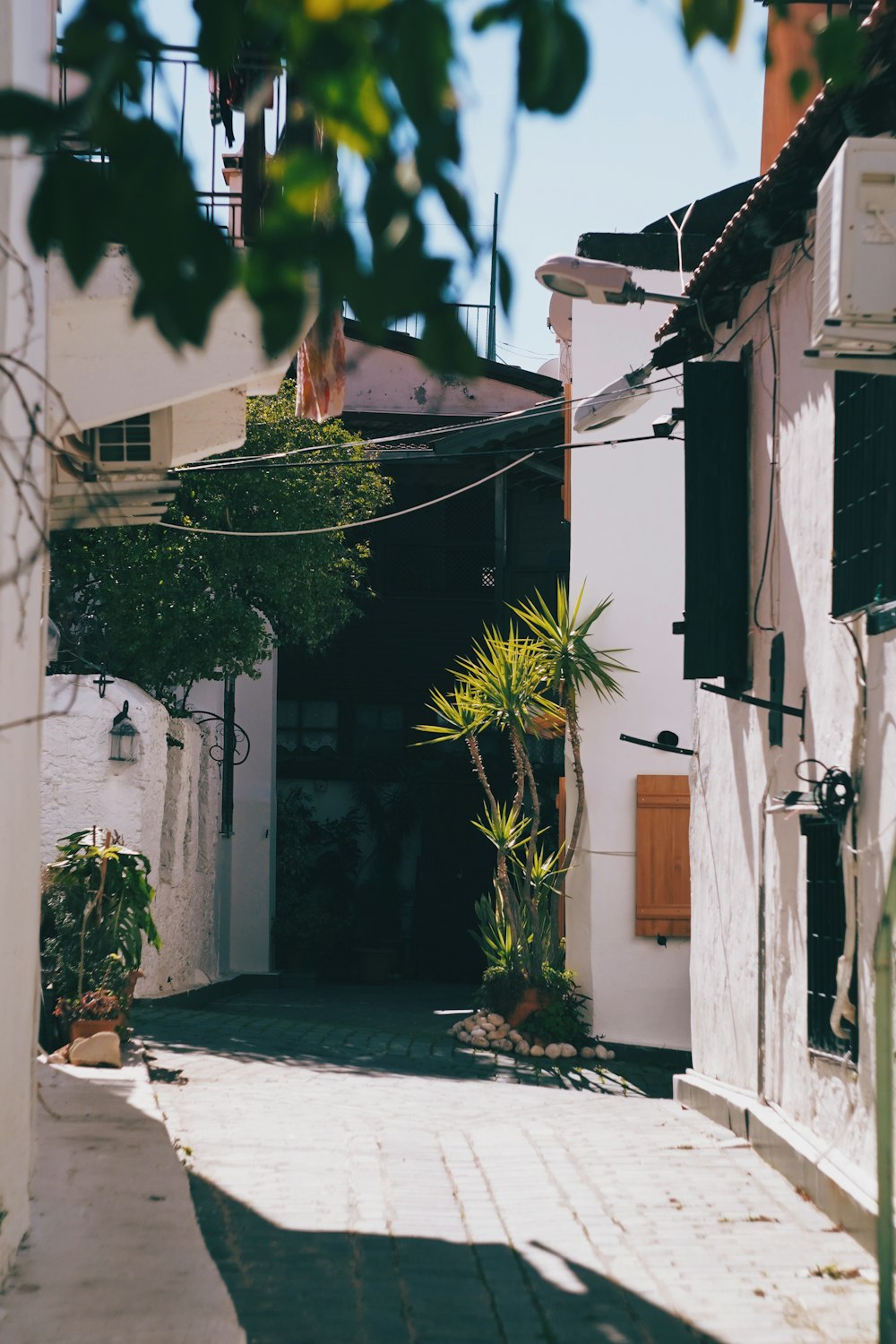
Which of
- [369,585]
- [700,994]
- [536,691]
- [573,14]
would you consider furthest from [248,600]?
[573,14]

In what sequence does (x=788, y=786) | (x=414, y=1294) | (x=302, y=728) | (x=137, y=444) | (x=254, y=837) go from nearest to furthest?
(x=414, y=1294) → (x=788, y=786) → (x=137, y=444) → (x=254, y=837) → (x=302, y=728)

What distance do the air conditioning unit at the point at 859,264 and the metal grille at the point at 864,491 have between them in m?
0.61

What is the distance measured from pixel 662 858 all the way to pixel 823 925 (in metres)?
6.95

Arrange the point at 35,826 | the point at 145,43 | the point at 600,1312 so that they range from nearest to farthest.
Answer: the point at 145,43 < the point at 600,1312 < the point at 35,826

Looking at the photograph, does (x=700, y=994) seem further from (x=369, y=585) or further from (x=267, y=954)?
(x=369, y=585)

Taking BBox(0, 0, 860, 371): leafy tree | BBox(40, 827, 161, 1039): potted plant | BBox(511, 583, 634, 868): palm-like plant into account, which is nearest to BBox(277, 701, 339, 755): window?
BBox(511, 583, 634, 868): palm-like plant

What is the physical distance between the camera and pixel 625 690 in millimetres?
14312

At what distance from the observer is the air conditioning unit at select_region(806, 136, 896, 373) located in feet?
17.8

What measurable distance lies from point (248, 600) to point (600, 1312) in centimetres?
1196

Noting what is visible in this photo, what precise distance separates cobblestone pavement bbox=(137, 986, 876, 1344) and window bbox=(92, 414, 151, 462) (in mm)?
3541

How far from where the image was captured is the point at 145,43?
1892 millimetres

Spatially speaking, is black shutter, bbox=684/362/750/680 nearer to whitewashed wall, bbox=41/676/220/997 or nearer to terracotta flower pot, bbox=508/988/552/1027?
whitewashed wall, bbox=41/676/220/997

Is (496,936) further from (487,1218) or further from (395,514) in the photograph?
(487,1218)

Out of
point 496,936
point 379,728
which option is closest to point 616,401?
point 496,936
